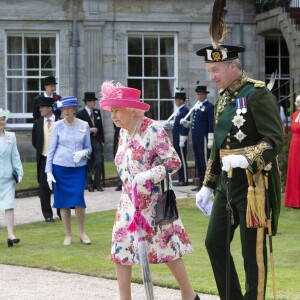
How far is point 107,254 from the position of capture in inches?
472

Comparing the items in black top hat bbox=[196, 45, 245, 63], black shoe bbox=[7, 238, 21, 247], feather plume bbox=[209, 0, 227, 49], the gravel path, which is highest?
feather plume bbox=[209, 0, 227, 49]

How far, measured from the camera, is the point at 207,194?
7832 millimetres

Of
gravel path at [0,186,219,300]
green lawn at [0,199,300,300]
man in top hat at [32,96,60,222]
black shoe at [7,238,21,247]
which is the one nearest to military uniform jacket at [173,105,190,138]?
green lawn at [0,199,300,300]

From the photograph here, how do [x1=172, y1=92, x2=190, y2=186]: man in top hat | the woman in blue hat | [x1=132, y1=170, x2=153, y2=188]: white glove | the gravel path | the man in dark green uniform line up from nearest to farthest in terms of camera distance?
the man in dark green uniform → [x1=132, y1=170, x2=153, y2=188]: white glove → the gravel path → the woman in blue hat → [x1=172, y1=92, x2=190, y2=186]: man in top hat

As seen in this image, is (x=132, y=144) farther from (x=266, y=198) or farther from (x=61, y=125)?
(x=61, y=125)

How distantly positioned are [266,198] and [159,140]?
1185 mm

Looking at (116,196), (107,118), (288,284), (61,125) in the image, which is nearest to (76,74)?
(107,118)

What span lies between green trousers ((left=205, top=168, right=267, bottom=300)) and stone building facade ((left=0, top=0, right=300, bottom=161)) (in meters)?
18.1

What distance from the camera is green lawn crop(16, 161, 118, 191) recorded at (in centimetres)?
1978

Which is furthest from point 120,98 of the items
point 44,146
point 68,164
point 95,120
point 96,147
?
point 95,120

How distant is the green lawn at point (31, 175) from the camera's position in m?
19.8

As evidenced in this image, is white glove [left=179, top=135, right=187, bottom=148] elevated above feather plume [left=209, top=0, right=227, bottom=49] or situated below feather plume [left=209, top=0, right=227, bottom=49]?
below

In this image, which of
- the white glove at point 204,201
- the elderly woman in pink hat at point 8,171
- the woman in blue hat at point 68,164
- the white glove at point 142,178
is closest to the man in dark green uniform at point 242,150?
the white glove at point 204,201

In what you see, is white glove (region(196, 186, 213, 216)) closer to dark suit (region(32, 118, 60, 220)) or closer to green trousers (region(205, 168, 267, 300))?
green trousers (region(205, 168, 267, 300))
